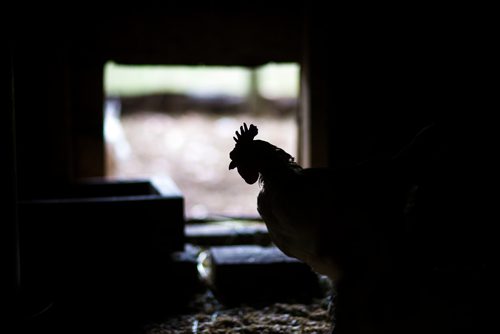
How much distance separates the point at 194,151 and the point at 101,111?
8176 mm

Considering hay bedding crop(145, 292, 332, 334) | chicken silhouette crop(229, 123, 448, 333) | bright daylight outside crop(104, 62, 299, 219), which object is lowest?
hay bedding crop(145, 292, 332, 334)

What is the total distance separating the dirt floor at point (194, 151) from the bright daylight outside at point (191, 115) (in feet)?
0.08

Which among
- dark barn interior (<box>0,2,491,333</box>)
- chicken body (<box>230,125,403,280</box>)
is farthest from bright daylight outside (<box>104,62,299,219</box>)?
chicken body (<box>230,125,403,280</box>)

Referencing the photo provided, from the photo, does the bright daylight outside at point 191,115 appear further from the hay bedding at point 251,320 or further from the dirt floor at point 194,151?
the hay bedding at point 251,320

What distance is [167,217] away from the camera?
543 centimetres

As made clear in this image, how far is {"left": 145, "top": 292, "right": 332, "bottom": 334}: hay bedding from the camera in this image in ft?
14.7

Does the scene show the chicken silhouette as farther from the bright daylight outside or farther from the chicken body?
the bright daylight outside

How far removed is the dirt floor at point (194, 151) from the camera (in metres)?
10.9

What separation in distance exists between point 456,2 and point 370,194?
3.51m

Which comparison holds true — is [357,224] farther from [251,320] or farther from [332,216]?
[251,320]

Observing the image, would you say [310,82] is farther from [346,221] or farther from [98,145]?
[346,221]

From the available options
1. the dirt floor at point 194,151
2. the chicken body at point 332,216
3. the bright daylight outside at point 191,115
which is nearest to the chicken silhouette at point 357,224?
the chicken body at point 332,216

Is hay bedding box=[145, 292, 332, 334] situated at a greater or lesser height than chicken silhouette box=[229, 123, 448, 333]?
lesser

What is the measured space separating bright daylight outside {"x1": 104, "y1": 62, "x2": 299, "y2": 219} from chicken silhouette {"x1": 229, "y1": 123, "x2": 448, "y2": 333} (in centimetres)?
926
